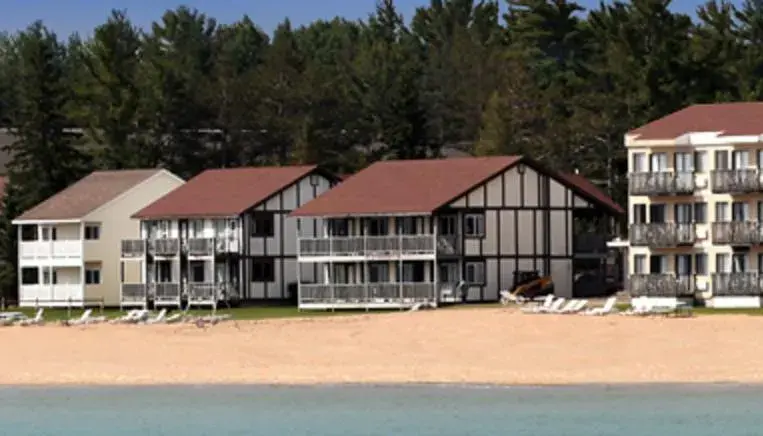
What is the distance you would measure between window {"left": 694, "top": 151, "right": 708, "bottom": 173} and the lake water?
24526 millimetres

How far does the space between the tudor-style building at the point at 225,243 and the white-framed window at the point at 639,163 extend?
16.4 metres

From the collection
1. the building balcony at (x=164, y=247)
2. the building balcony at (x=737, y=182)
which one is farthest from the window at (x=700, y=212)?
the building balcony at (x=164, y=247)

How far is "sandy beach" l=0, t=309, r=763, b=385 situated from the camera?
60781 millimetres

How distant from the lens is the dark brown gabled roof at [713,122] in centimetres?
8062

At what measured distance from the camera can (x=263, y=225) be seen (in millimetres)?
94812

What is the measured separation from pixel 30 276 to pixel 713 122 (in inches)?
1390

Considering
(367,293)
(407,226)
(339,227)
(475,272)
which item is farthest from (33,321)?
(475,272)

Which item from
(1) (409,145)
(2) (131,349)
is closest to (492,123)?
(1) (409,145)

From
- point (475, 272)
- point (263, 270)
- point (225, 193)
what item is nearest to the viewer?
point (475, 272)

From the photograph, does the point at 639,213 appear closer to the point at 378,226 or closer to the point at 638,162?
the point at 638,162

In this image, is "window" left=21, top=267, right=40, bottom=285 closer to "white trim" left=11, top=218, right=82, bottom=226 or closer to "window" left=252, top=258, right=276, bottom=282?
"white trim" left=11, top=218, right=82, bottom=226

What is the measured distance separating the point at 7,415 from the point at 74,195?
49.6m

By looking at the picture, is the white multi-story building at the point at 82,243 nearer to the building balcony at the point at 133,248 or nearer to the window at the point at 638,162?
the building balcony at the point at 133,248

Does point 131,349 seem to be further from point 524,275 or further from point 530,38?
point 530,38
